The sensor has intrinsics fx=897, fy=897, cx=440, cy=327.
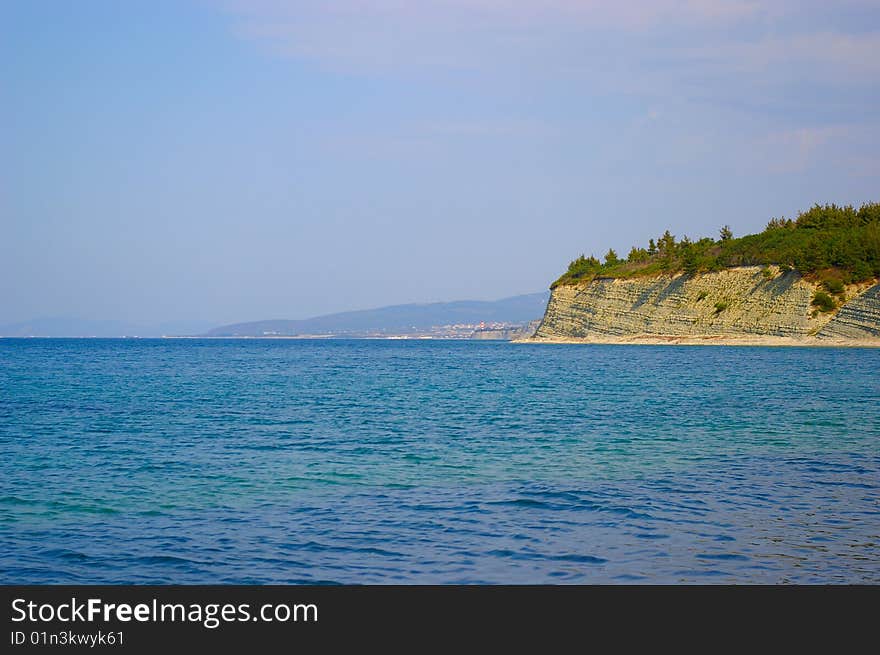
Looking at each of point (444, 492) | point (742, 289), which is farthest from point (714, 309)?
point (444, 492)

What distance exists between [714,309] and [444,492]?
93.2 metres

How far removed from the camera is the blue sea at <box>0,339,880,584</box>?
36.3 feet

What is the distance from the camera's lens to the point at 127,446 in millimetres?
22172

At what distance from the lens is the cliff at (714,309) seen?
89.6m

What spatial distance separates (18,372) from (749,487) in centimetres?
5422

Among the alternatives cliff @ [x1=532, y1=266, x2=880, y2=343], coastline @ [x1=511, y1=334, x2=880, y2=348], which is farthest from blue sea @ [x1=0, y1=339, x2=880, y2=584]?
cliff @ [x1=532, y1=266, x2=880, y2=343]

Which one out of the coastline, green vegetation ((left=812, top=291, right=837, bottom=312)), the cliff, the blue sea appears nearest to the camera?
the blue sea

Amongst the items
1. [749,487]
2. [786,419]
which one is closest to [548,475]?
[749,487]

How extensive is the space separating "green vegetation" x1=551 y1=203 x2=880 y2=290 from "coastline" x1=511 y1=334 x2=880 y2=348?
606 centimetres

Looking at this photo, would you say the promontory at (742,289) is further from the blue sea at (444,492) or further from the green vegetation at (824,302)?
the blue sea at (444,492)

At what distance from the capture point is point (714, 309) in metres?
103

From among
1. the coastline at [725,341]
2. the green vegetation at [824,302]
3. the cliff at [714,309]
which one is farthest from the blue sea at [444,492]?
the green vegetation at [824,302]

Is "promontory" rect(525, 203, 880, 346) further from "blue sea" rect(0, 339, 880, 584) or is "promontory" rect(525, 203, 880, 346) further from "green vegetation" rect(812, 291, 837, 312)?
"blue sea" rect(0, 339, 880, 584)
